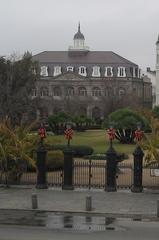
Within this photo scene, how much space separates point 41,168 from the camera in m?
26.3

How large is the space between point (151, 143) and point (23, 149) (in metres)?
5.51

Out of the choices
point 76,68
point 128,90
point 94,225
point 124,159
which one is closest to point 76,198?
point 94,225

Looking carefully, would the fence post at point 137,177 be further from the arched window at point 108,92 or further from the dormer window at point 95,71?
the dormer window at point 95,71

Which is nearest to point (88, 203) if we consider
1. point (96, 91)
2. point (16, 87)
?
point (16, 87)

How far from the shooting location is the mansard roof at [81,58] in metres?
121

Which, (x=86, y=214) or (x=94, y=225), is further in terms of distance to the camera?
(x=86, y=214)

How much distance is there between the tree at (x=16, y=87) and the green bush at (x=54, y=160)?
26810mm

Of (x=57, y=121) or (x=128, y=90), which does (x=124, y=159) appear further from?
(x=128, y=90)

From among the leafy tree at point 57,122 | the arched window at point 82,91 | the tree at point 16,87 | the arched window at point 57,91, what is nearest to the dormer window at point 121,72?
the arched window at point 82,91

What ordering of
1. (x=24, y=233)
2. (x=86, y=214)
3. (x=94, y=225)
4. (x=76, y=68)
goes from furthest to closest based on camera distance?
(x=76, y=68) < (x=86, y=214) < (x=94, y=225) < (x=24, y=233)

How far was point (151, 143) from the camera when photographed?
24.8 meters

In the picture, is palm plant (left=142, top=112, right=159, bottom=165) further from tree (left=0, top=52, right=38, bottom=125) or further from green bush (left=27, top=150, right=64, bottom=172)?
tree (left=0, top=52, right=38, bottom=125)

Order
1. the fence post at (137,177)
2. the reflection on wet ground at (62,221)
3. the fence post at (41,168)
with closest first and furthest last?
the reflection on wet ground at (62,221)
the fence post at (137,177)
the fence post at (41,168)

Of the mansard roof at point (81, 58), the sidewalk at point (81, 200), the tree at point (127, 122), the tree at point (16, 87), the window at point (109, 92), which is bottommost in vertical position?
the sidewalk at point (81, 200)
